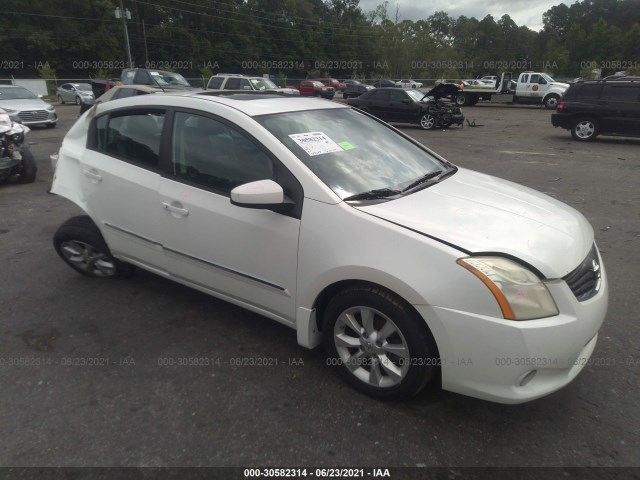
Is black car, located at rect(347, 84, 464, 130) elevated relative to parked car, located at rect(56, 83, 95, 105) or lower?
elevated

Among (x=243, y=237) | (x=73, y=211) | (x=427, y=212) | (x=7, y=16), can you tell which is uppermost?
(x=7, y=16)

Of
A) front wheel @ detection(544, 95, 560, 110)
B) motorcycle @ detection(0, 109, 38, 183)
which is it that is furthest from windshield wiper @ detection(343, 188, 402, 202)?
front wheel @ detection(544, 95, 560, 110)

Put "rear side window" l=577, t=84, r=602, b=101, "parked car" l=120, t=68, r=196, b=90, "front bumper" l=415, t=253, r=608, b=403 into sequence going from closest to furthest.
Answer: "front bumper" l=415, t=253, r=608, b=403 < "rear side window" l=577, t=84, r=602, b=101 < "parked car" l=120, t=68, r=196, b=90

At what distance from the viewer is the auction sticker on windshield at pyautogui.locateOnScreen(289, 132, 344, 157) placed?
8.70 ft

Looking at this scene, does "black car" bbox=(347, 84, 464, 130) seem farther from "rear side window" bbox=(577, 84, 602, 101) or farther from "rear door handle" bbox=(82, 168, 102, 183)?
"rear door handle" bbox=(82, 168, 102, 183)

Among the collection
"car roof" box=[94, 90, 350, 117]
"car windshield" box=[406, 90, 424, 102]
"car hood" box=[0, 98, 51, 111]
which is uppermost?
"car roof" box=[94, 90, 350, 117]

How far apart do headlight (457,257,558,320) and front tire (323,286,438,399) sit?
1.23 ft

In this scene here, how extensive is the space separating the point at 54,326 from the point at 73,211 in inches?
133

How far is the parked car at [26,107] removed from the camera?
44.3ft

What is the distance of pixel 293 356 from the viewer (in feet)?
9.42

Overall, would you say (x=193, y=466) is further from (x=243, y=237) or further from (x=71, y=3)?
(x=71, y=3)

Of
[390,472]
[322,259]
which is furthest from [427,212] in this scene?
[390,472]

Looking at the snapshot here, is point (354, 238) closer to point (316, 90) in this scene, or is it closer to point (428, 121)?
point (428, 121)

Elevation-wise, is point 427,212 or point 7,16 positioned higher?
Answer: point 7,16
